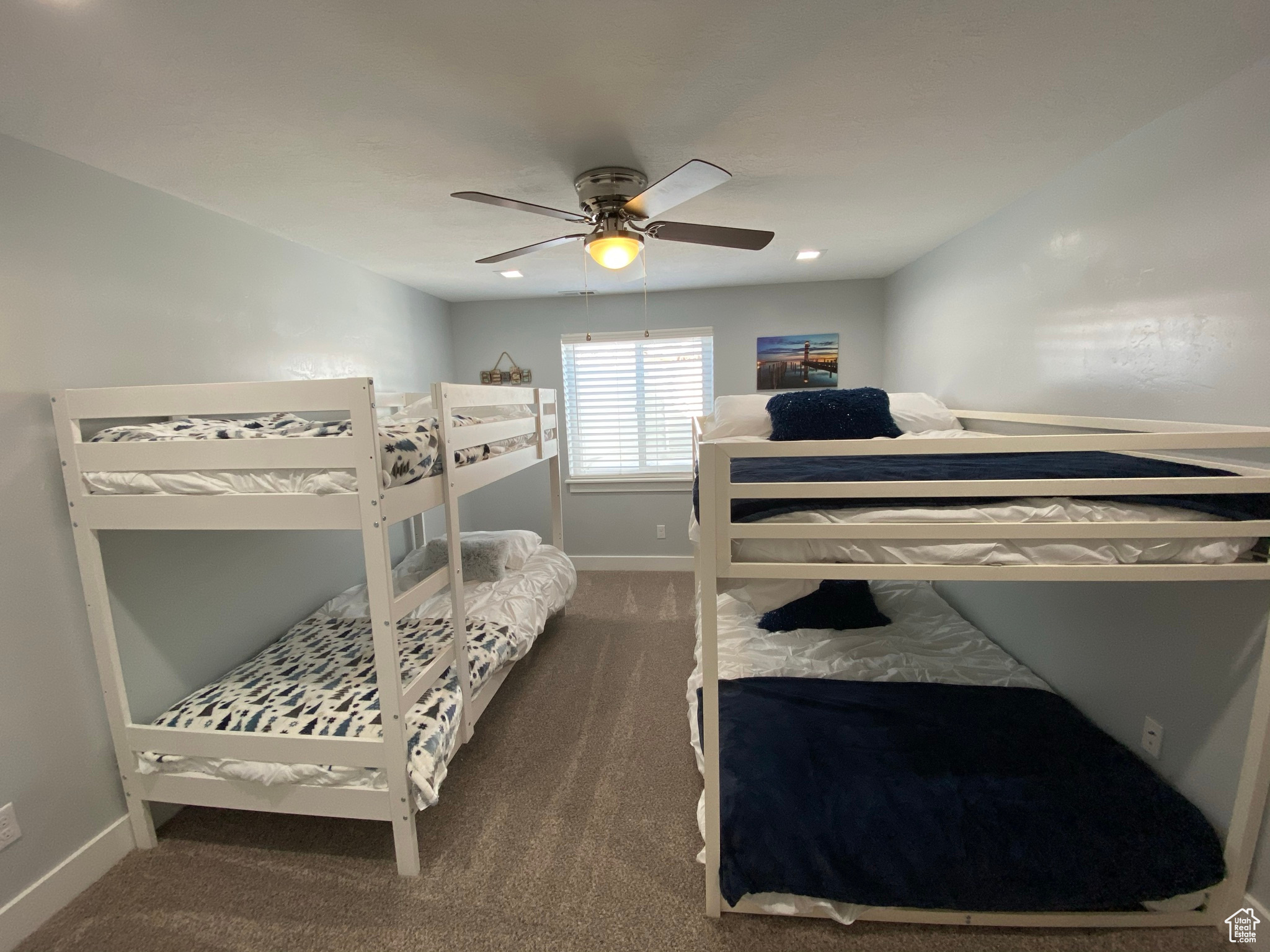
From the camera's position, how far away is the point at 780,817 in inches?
56.7

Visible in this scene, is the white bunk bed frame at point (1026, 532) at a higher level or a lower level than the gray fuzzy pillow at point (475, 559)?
higher

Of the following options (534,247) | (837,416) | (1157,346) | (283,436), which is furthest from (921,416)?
(283,436)

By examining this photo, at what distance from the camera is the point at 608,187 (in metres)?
1.85

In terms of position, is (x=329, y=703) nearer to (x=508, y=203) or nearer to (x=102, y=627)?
(x=102, y=627)

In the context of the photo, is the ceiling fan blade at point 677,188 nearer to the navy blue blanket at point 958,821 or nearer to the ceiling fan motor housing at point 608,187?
the ceiling fan motor housing at point 608,187

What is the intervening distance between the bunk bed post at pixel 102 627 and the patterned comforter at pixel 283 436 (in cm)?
6

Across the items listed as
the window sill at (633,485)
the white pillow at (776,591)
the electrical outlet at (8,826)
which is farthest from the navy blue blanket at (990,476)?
the window sill at (633,485)

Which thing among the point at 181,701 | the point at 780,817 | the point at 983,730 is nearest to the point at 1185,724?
the point at 983,730

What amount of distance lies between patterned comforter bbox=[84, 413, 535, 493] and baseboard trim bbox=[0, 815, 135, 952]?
1.11 m

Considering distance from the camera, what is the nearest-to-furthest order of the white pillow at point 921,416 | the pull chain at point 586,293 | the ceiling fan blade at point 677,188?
the ceiling fan blade at point 677,188 < the white pillow at point 921,416 < the pull chain at point 586,293

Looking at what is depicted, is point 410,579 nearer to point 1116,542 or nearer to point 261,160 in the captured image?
point 261,160

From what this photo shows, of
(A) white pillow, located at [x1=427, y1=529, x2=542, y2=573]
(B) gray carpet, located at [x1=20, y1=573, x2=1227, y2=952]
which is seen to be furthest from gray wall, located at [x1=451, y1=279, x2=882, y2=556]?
(B) gray carpet, located at [x1=20, y1=573, x2=1227, y2=952]

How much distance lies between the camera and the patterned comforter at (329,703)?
157cm

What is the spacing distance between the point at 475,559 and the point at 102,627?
60.0 inches
